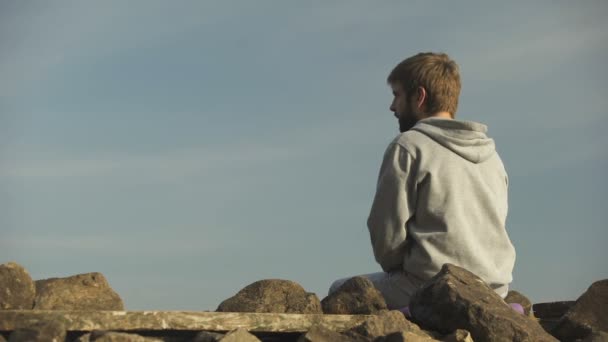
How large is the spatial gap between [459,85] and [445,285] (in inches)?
63.6

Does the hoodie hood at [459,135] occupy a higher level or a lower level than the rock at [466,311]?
higher

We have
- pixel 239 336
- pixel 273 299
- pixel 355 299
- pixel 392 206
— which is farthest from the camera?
pixel 392 206

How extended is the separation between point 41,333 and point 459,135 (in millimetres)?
3104

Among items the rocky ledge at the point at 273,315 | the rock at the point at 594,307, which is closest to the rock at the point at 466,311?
the rocky ledge at the point at 273,315

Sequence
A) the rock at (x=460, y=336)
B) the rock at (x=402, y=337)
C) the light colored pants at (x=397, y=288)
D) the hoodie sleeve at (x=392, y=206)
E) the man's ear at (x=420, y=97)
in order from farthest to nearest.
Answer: the man's ear at (x=420, y=97)
the light colored pants at (x=397, y=288)
the hoodie sleeve at (x=392, y=206)
the rock at (x=460, y=336)
the rock at (x=402, y=337)

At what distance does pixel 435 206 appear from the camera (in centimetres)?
620

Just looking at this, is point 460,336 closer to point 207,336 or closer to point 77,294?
point 207,336

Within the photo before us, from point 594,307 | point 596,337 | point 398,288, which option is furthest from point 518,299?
point 398,288

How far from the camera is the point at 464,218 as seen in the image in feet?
20.7

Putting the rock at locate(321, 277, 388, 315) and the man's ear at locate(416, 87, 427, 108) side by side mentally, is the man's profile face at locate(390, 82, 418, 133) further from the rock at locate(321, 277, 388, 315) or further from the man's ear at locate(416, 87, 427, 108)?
the rock at locate(321, 277, 388, 315)

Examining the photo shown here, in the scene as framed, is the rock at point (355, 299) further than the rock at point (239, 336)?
Yes

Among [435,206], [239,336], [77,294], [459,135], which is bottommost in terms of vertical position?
[239,336]

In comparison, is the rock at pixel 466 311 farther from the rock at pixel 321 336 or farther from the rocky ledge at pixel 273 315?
the rock at pixel 321 336

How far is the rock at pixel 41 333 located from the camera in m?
4.57
